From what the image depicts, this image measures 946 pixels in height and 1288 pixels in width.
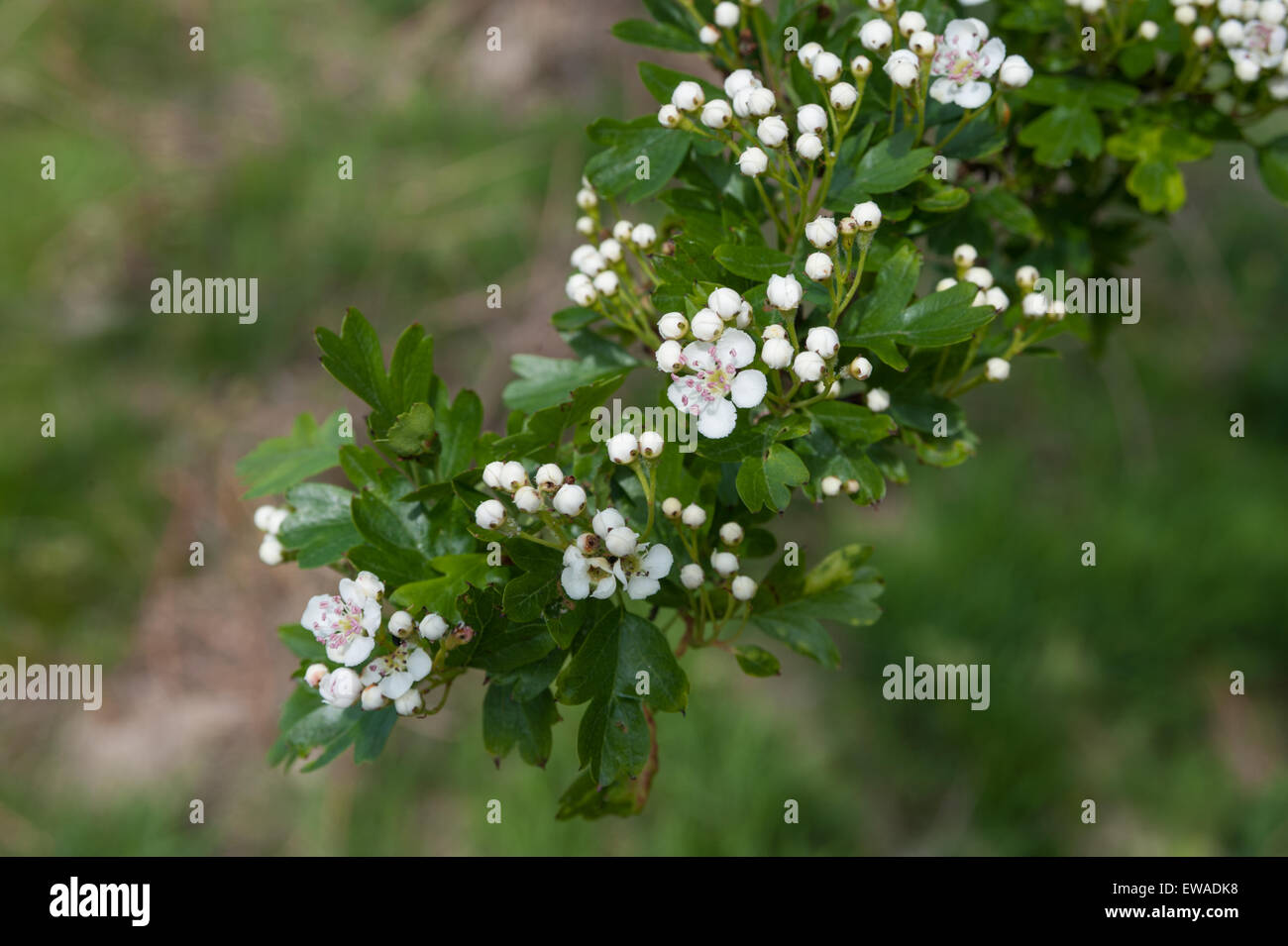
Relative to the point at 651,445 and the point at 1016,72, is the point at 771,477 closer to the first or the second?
→ the point at 651,445

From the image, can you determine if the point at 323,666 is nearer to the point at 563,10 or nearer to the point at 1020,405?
the point at 1020,405

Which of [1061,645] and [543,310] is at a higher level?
[543,310]

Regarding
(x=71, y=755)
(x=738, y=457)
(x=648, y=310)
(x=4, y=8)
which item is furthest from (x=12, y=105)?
(x=738, y=457)

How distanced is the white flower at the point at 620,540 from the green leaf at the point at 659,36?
0.64 m

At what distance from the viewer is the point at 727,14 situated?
3.55ft

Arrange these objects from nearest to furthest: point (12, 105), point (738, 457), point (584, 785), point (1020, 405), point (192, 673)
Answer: point (738, 457), point (584, 785), point (192, 673), point (1020, 405), point (12, 105)

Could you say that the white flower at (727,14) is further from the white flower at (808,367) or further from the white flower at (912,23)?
the white flower at (808,367)

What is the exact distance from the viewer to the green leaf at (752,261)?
0.88 metres

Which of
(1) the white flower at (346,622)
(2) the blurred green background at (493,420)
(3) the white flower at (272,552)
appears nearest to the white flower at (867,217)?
(1) the white flower at (346,622)

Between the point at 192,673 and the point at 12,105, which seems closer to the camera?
the point at 192,673

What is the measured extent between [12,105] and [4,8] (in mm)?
523

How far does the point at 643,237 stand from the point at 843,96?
0.84ft
